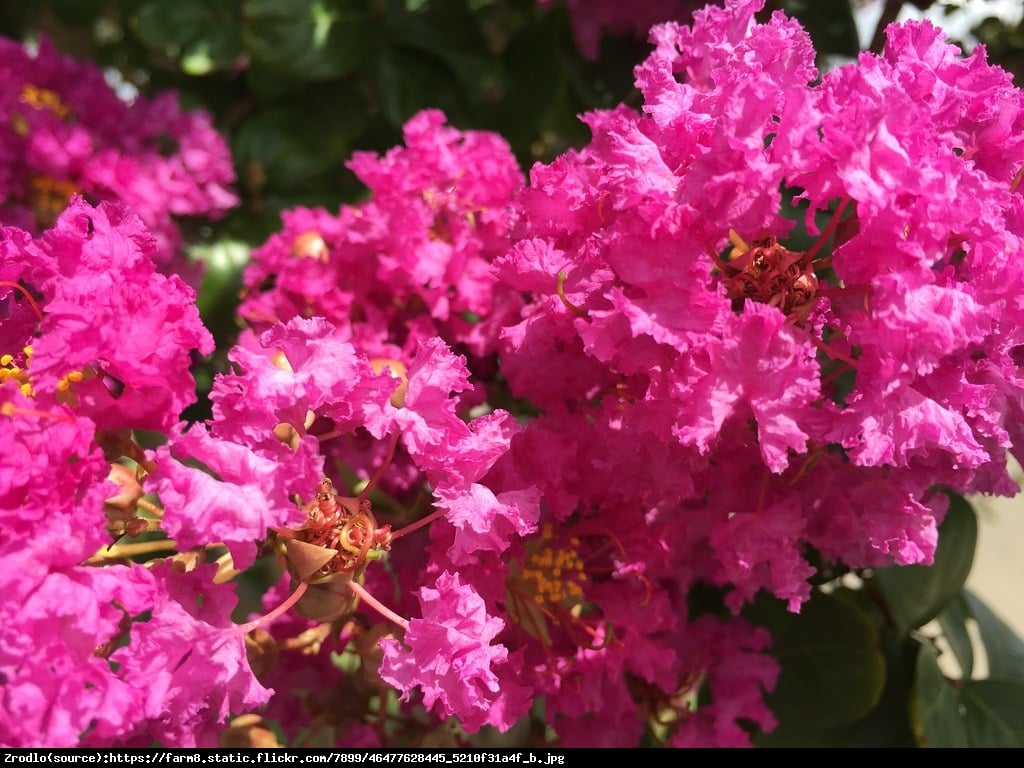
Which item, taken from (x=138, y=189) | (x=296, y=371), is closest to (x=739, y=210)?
(x=296, y=371)

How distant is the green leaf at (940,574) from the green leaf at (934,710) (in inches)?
2.4

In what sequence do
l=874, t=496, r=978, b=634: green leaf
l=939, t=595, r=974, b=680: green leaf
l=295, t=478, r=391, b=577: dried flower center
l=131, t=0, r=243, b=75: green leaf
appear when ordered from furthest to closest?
l=131, t=0, r=243, b=75: green leaf, l=939, t=595, r=974, b=680: green leaf, l=874, t=496, r=978, b=634: green leaf, l=295, t=478, r=391, b=577: dried flower center

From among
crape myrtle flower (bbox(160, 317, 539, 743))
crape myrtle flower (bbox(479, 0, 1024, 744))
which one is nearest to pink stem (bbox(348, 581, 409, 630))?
crape myrtle flower (bbox(160, 317, 539, 743))

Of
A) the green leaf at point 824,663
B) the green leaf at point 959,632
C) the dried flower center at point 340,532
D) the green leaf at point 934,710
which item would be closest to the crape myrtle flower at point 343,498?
the dried flower center at point 340,532

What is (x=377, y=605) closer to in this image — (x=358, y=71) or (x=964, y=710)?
(x=964, y=710)

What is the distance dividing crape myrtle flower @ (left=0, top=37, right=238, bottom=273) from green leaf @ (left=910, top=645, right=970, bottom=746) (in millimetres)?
941

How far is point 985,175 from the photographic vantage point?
52cm

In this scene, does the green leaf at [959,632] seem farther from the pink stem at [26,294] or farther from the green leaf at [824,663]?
the pink stem at [26,294]

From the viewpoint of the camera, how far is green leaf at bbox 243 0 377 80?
109 centimetres

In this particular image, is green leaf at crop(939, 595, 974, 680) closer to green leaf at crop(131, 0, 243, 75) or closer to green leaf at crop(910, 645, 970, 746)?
green leaf at crop(910, 645, 970, 746)

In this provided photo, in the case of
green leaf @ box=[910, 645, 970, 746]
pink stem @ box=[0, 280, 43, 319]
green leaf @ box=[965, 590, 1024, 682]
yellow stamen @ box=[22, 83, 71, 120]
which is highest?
pink stem @ box=[0, 280, 43, 319]

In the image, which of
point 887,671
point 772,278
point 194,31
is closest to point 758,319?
point 772,278

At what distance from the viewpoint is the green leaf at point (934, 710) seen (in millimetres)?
828
